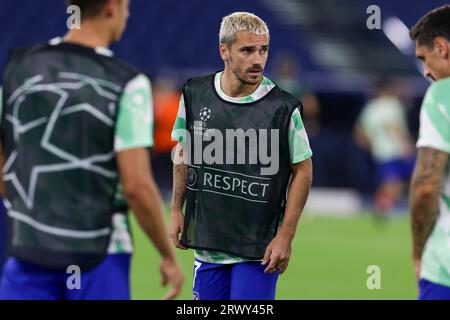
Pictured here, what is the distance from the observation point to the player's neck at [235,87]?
19.9ft

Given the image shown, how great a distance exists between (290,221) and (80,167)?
1.47m

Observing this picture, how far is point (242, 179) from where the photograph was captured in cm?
599

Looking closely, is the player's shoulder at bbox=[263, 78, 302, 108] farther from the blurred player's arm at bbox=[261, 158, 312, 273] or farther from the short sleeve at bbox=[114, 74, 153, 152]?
the short sleeve at bbox=[114, 74, 153, 152]

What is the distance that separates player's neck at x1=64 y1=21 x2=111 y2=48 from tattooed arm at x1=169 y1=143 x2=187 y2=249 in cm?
143

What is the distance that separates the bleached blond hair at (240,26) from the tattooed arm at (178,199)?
651mm

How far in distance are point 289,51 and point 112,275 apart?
2127 centimetres

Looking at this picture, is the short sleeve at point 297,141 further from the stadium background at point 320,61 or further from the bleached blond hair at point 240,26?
the stadium background at point 320,61

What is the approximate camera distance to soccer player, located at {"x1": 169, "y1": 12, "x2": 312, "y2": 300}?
233 inches

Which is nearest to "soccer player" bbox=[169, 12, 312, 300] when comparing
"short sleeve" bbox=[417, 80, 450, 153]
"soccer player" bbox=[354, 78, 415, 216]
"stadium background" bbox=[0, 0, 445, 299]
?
"short sleeve" bbox=[417, 80, 450, 153]

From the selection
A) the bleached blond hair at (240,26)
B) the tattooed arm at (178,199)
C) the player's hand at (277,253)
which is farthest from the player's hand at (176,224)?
the bleached blond hair at (240,26)

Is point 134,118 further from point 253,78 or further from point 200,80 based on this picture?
point 200,80

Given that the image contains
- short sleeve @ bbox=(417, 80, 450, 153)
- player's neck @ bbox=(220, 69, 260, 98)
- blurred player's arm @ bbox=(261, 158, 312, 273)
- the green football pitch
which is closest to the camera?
short sleeve @ bbox=(417, 80, 450, 153)

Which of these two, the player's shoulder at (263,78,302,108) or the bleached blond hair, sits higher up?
the bleached blond hair

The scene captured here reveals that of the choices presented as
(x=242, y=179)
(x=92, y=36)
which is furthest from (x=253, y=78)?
(x=92, y=36)
